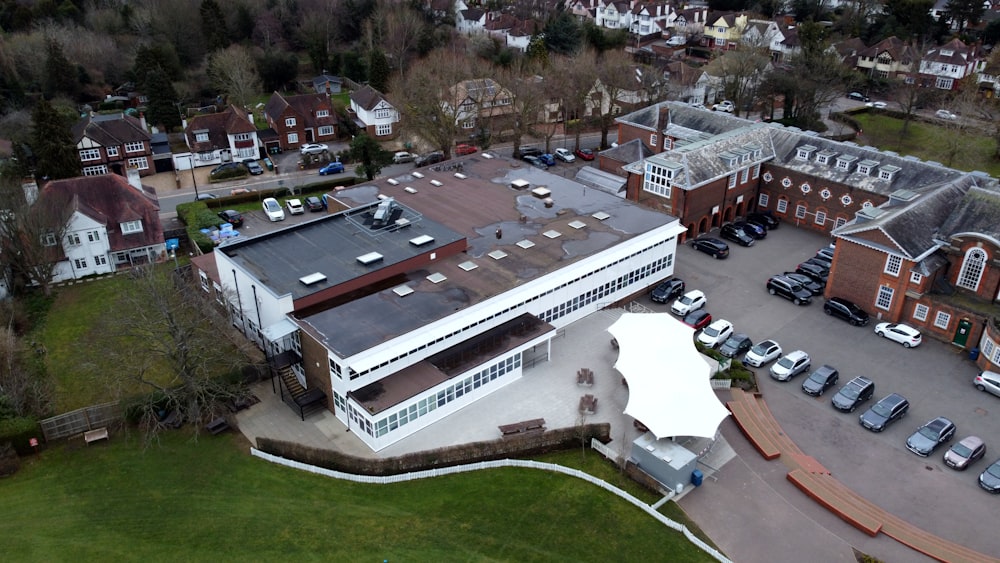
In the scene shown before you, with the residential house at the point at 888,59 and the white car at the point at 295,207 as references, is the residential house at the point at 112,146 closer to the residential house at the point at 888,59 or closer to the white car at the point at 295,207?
the white car at the point at 295,207

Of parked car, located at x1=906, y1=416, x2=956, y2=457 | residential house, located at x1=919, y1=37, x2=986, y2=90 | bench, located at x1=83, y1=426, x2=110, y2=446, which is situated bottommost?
bench, located at x1=83, y1=426, x2=110, y2=446

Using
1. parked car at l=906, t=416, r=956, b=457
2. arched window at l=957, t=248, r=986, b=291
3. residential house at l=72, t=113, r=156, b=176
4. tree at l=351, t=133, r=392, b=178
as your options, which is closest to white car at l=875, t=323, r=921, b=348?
arched window at l=957, t=248, r=986, b=291

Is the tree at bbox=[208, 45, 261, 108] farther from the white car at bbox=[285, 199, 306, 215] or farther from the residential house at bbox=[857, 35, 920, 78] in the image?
the residential house at bbox=[857, 35, 920, 78]

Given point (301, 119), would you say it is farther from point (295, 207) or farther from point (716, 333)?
point (716, 333)

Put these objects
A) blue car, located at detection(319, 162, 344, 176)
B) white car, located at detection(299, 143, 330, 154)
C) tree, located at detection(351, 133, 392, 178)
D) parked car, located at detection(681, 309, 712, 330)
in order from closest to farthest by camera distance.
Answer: parked car, located at detection(681, 309, 712, 330) < tree, located at detection(351, 133, 392, 178) < blue car, located at detection(319, 162, 344, 176) < white car, located at detection(299, 143, 330, 154)

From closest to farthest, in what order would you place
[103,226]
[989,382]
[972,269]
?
[989,382]
[972,269]
[103,226]

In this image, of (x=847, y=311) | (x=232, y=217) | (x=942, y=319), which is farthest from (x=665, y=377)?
(x=232, y=217)
